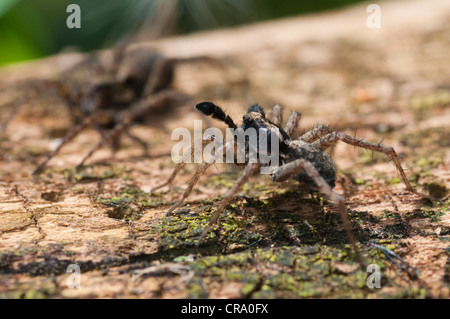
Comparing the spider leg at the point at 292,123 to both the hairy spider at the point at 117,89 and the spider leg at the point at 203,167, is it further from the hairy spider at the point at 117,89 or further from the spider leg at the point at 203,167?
the hairy spider at the point at 117,89

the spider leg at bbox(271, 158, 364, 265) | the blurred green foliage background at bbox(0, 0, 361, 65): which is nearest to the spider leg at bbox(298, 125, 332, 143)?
the spider leg at bbox(271, 158, 364, 265)

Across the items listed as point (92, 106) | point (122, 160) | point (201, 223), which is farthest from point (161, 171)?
point (92, 106)

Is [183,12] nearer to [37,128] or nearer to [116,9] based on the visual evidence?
[116,9]

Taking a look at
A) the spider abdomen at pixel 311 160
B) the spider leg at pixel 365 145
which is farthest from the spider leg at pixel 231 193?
the spider leg at pixel 365 145

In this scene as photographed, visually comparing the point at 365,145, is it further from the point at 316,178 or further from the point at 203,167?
the point at 203,167

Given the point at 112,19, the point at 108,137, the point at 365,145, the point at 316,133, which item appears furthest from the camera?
the point at 112,19

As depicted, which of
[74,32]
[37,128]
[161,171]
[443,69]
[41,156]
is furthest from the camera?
[74,32]

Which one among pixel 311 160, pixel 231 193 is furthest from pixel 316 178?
pixel 231 193
